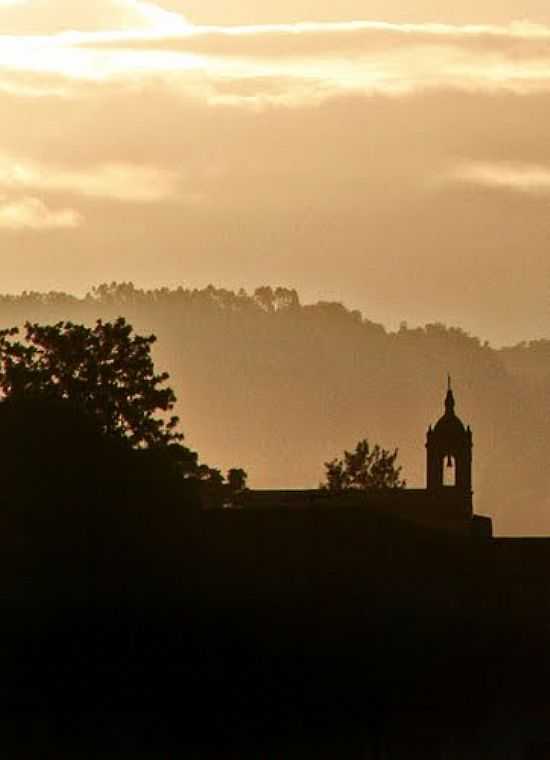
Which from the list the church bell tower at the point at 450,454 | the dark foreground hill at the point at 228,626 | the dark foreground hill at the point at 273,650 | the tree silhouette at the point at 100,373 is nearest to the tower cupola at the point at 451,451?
the church bell tower at the point at 450,454

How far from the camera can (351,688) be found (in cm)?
5759

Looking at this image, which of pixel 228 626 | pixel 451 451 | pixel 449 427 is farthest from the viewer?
pixel 451 451

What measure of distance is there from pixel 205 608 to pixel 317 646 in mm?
1972

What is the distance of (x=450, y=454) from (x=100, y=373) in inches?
2265

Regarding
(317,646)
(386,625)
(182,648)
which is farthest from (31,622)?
(386,625)

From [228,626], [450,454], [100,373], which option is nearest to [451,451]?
[450,454]

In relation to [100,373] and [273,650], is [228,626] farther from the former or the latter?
[100,373]

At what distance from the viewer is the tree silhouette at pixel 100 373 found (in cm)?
10938

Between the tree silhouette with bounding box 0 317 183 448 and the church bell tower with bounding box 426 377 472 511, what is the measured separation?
171ft

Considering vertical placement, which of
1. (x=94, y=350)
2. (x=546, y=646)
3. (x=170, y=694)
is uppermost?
(x=94, y=350)

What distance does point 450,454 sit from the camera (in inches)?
6609

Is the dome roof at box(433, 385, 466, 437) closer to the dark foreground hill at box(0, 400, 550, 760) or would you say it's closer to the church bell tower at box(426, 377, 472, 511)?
the church bell tower at box(426, 377, 472, 511)

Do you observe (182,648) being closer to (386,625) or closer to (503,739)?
(386,625)

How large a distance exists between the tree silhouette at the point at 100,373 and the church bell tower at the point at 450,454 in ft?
171
